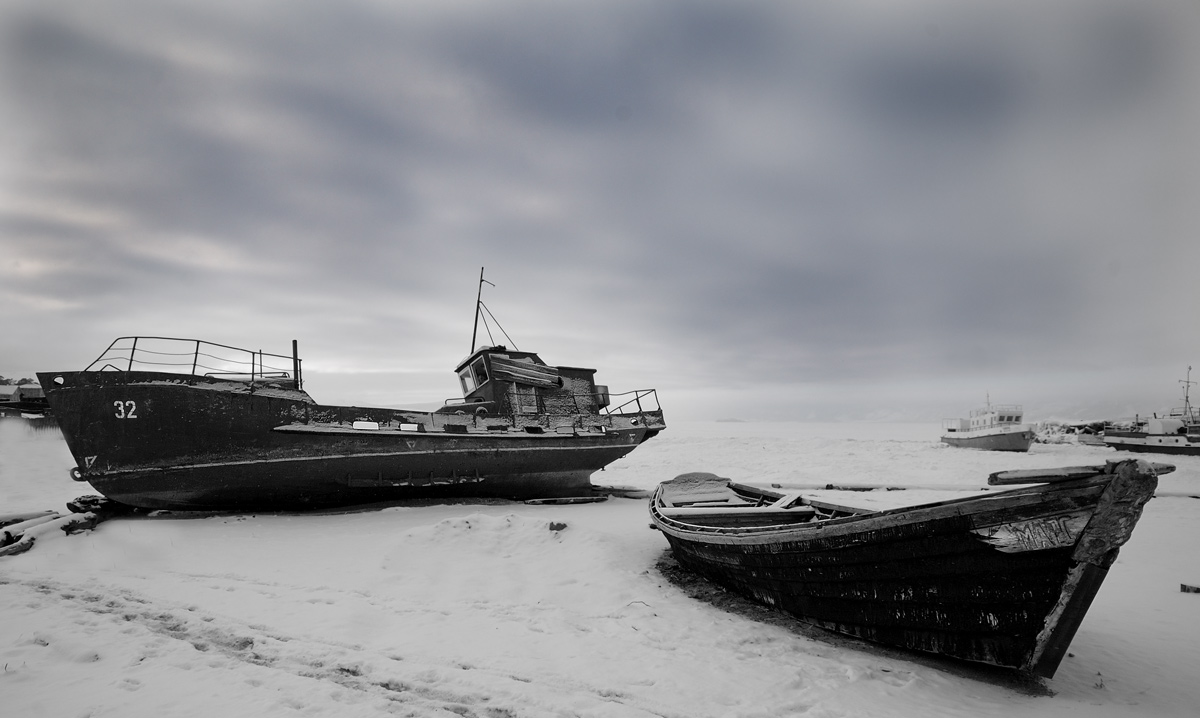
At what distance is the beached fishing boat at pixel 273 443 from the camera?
9.43 meters

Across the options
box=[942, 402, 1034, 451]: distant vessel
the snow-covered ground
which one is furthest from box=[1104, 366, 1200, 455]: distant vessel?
the snow-covered ground

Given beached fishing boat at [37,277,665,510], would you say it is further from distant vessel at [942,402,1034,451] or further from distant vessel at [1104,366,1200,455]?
distant vessel at [1104,366,1200,455]

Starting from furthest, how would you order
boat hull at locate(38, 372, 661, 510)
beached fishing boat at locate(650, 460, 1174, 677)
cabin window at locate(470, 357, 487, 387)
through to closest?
cabin window at locate(470, 357, 487, 387)
boat hull at locate(38, 372, 661, 510)
beached fishing boat at locate(650, 460, 1174, 677)

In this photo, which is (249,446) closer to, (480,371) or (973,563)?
(480,371)

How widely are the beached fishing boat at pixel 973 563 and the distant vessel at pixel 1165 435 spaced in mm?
35293

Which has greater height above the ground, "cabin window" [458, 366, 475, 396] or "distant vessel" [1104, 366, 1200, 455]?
"cabin window" [458, 366, 475, 396]

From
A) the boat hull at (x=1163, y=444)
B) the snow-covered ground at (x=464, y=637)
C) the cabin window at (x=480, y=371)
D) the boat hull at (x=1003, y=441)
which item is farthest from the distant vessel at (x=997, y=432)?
the cabin window at (x=480, y=371)

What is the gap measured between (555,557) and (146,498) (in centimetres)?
831

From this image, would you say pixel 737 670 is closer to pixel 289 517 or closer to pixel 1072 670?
pixel 1072 670

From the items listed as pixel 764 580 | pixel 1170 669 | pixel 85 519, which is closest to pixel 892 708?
pixel 764 580

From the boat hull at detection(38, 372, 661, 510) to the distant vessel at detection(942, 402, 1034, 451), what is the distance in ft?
97.9

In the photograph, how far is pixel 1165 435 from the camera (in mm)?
28625

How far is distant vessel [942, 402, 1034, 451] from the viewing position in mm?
28266

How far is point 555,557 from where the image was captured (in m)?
7.46
